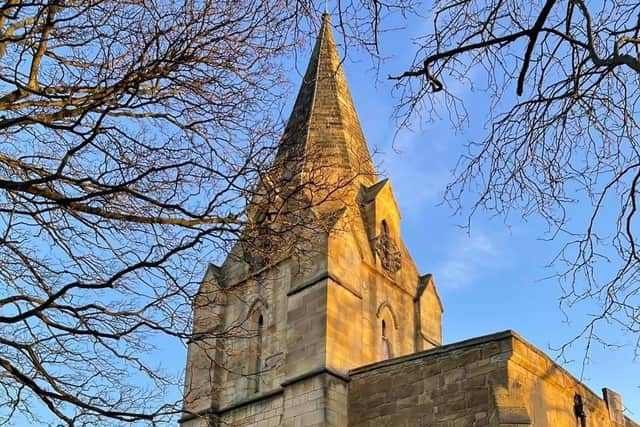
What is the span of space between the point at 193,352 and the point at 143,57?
1129cm

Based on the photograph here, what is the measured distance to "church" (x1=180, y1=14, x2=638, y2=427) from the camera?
11.9m

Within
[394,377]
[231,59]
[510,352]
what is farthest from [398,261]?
[231,59]

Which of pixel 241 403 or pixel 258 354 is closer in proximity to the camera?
pixel 241 403

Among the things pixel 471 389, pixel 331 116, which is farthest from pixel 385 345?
pixel 331 116

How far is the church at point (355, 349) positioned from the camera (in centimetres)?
1185

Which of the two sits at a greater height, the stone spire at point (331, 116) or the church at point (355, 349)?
the stone spire at point (331, 116)

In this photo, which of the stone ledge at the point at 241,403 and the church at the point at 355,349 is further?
the stone ledge at the point at 241,403

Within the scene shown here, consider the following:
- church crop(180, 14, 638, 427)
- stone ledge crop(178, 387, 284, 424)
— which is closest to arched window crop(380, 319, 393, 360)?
church crop(180, 14, 638, 427)

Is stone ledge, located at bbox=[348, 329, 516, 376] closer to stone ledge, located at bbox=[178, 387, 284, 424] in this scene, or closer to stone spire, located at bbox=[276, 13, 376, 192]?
stone ledge, located at bbox=[178, 387, 284, 424]

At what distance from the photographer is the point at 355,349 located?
14719 mm

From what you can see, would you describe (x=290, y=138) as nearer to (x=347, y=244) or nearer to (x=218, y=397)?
(x=347, y=244)

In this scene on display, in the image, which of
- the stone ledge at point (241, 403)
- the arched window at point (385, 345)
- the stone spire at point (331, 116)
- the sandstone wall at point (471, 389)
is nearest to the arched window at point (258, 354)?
the stone ledge at point (241, 403)

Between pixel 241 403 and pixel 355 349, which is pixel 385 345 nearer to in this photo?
pixel 355 349

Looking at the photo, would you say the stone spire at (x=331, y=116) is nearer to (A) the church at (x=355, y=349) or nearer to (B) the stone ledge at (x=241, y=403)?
(A) the church at (x=355, y=349)
